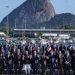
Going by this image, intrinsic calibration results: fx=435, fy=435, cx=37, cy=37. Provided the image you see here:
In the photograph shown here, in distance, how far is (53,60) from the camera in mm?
27625

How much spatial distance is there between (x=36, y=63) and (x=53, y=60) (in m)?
1.17

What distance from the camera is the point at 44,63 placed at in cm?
2795

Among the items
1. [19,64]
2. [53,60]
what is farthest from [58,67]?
[19,64]

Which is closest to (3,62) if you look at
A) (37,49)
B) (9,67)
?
(9,67)

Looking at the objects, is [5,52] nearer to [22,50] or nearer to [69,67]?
[22,50]

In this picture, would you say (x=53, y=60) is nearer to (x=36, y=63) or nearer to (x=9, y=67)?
(x=36, y=63)

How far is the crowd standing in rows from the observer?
27.6 metres

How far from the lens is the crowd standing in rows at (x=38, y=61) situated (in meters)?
27.6

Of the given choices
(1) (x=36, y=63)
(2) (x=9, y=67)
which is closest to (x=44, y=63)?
(1) (x=36, y=63)

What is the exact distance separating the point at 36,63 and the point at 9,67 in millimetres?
1795

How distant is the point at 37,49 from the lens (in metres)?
28.7

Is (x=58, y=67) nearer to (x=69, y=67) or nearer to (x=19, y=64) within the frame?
(x=69, y=67)

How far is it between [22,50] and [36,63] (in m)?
1.30

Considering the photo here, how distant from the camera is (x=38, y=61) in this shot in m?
28.0
